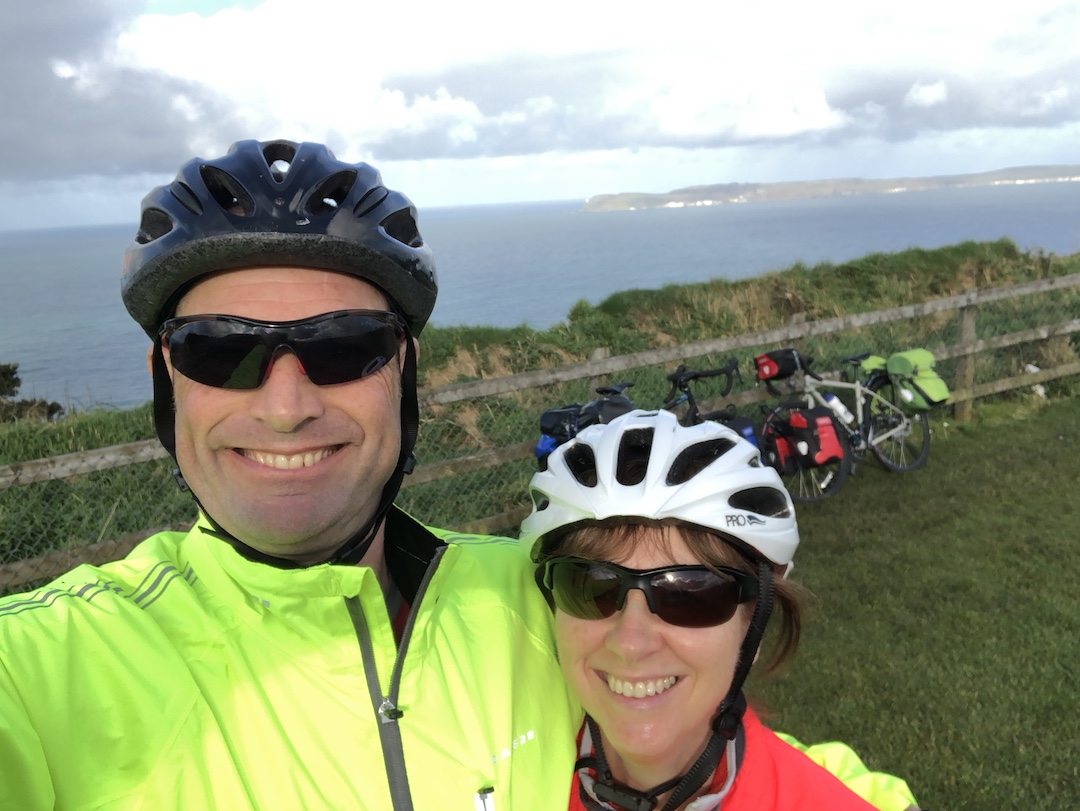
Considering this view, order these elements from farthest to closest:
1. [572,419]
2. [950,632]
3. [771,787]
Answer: [572,419]
[950,632]
[771,787]

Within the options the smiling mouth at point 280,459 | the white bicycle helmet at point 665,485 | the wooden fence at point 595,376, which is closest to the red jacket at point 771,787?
the white bicycle helmet at point 665,485

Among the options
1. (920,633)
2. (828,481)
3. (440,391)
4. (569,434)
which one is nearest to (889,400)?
(828,481)

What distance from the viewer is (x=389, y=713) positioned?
1.44 m

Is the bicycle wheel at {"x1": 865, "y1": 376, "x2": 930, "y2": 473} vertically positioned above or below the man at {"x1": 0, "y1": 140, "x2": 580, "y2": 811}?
below

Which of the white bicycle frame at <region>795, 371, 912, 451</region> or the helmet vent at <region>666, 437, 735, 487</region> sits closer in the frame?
the helmet vent at <region>666, 437, 735, 487</region>

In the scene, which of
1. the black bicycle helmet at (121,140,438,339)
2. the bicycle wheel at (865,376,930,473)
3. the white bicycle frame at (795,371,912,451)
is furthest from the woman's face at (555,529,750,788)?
the bicycle wheel at (865,376,930,473)

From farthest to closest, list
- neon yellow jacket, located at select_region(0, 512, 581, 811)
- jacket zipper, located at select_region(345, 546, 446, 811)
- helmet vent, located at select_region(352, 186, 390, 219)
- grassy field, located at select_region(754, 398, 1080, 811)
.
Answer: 1. grassy field, located at select_region(754, 398, 1080, 811)
2. helmet vent, located at select_region(352, 186, 390, 219)
3. jacket zipper, located at select_region(345, 546, 446, 811)
4. neon yellow jacket, located at select_region(0, 512, 581, 811)

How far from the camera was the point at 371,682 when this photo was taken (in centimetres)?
146

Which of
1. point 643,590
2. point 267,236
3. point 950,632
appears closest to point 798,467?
point 950,632

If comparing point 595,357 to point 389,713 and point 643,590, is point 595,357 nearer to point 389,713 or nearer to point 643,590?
point 643,590

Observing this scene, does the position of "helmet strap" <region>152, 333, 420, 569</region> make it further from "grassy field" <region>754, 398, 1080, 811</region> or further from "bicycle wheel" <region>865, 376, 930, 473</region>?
"bicycle wheel" <region>865, 376, 930, 473</region>

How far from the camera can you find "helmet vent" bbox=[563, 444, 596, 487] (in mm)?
2207

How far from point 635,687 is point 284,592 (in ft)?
2.74

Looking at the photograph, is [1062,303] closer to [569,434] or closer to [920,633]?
[920,633]
